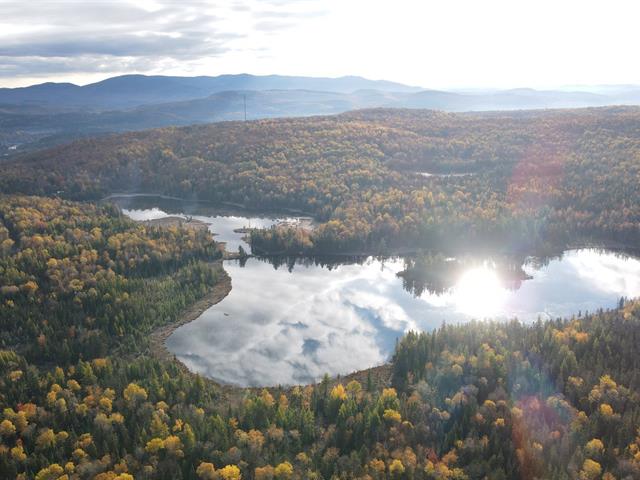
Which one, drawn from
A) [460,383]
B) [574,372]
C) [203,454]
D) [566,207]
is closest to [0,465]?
[203,454]

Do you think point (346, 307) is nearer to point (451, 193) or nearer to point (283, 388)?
point (283, 388)

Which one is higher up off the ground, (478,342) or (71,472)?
(478,342)

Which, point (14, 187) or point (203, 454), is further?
point (14, 187)

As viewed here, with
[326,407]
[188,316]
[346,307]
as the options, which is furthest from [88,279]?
[326,407]

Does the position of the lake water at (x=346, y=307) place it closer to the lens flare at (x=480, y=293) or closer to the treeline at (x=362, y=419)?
the lens flare at (x=480, y=293)

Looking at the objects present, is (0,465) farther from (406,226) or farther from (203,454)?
(406,226)

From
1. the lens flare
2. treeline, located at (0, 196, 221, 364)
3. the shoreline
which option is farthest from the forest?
the lens flare

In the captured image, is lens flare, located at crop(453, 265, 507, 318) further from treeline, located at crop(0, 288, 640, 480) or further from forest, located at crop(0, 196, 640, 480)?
treeline, located at crop(0, 288, 640, 480)
